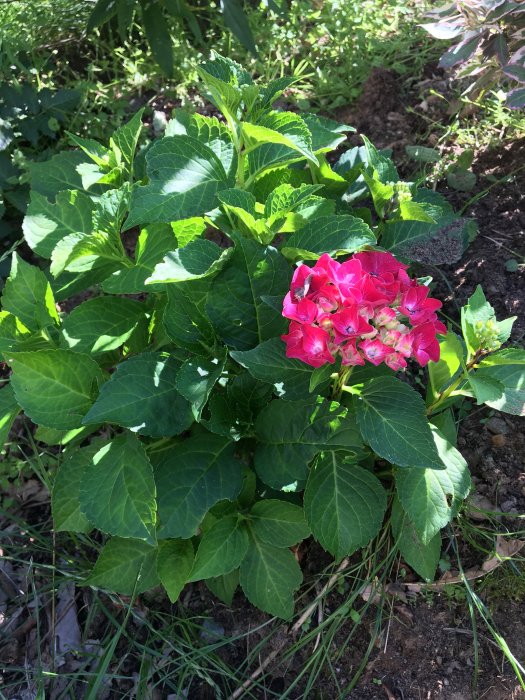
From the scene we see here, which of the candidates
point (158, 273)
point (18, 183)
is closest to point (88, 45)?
point (18, 183)

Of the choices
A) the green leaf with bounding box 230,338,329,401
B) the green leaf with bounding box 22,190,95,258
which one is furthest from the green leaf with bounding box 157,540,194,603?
the green leaf with bounding box 22,190,95,258

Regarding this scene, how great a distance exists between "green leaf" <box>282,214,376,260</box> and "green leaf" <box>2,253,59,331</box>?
2.20ft

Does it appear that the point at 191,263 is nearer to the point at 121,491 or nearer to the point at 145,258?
the point at 145,258

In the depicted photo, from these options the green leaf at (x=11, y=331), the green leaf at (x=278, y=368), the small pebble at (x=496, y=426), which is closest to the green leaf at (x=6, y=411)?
the green leaf at (x=11, y=331)

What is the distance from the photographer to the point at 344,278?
1375 mm

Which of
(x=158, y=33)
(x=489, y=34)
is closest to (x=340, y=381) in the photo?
(x=489, y=34)

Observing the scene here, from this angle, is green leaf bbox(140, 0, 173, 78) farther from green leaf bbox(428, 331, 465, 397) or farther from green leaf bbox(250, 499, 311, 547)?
Answer: green leaf bbox(250, 499, 311, 547)

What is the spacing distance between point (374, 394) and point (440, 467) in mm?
239

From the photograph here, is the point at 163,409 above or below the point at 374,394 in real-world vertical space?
above

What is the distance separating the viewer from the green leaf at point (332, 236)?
1515 mm

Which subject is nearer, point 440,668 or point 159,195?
point 159,195

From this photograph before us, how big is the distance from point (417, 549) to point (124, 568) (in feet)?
2.63

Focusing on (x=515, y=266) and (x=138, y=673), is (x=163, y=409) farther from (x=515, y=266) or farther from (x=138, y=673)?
(x=515, y=266)

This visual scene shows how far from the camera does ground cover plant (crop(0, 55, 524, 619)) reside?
147cm
